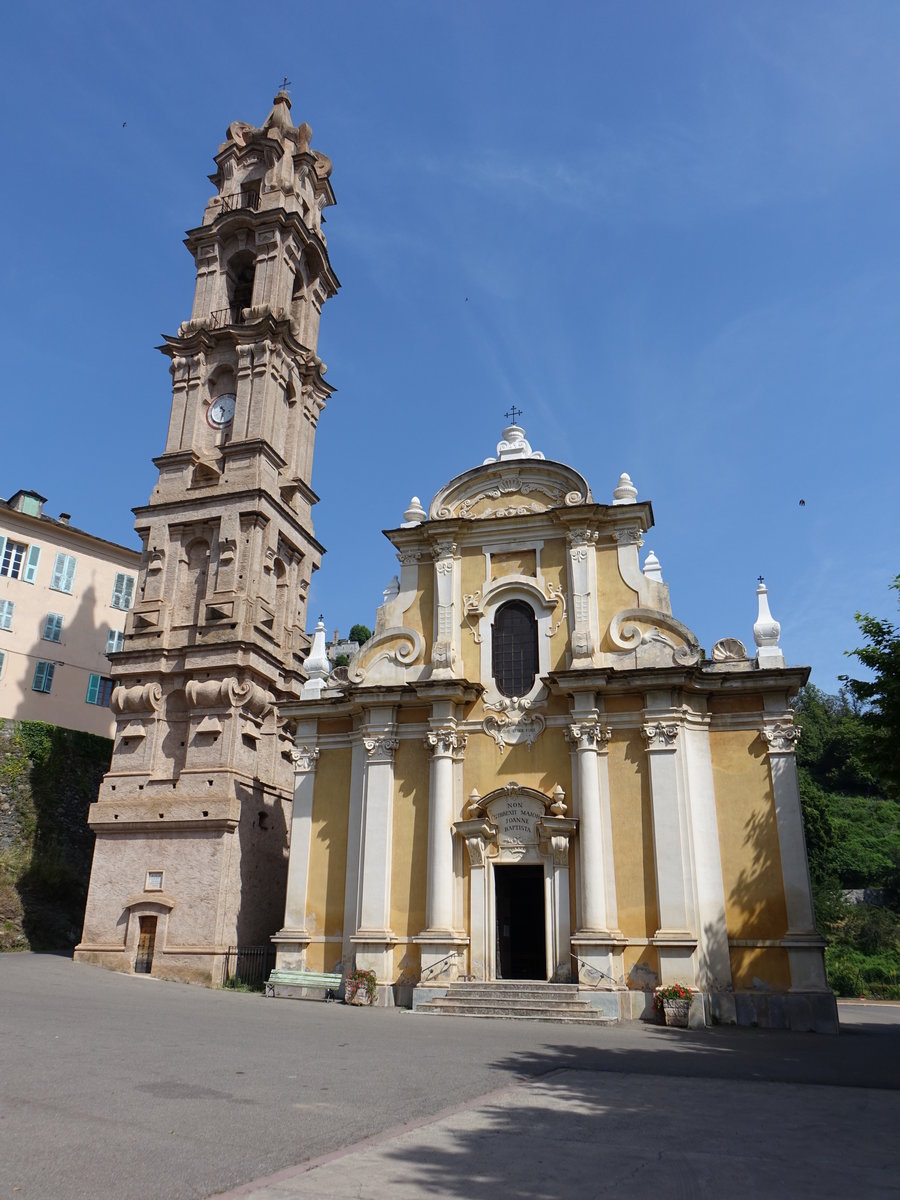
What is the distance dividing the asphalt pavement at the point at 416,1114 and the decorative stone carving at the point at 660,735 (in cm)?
704

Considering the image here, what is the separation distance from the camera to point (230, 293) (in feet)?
113

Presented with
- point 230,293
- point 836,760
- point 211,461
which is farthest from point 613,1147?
point 836,760

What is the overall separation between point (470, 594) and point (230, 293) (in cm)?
1778

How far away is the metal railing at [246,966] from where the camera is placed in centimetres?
2431

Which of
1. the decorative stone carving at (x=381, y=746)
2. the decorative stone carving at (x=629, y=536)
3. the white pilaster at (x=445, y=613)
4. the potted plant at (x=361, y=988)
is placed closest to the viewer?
the potted plant at (x=361, y=988)

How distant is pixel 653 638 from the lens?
873 inches

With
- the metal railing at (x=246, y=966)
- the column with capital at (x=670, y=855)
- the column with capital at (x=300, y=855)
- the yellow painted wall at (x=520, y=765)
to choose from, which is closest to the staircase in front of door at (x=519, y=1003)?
the column with capital at (x=670, y=855)

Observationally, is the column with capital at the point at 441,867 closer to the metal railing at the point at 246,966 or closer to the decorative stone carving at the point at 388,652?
the decorative stone carving at the point at 388,652

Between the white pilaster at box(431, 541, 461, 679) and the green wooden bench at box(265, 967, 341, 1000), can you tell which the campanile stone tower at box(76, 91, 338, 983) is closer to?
the green wooden bench at box(265, 967, 341, 1000)

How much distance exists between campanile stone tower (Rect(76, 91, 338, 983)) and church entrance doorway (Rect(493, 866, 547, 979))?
7911 millimetres

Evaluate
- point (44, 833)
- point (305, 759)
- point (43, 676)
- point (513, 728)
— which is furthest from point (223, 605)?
point (43, 676)

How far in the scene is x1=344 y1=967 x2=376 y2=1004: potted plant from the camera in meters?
20.7

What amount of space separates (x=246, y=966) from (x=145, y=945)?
2.89m

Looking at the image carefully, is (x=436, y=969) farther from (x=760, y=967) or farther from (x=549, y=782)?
(x=760, y=967)
